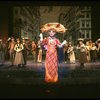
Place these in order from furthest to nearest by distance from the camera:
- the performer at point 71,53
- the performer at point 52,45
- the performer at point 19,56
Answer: the performer at point 71,53 < the performer at point 19,56 < the performer at point 52,45

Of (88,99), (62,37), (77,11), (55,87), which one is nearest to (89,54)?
(62,37)

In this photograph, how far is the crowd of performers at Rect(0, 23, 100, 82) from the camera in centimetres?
1017

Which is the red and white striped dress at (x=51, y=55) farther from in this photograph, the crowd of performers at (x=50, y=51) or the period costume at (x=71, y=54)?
the period costume at (x=71, y=54)

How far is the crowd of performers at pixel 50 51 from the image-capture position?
10172mm

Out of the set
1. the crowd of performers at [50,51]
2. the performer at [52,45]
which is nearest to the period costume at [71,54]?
the crowd of performers at [50,51]

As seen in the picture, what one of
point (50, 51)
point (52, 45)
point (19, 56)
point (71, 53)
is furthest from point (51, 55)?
point (71, 53)

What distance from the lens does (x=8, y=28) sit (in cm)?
2316

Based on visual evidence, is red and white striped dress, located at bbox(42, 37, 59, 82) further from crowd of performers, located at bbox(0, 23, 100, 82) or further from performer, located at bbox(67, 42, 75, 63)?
performer, located at bbox(67, 42, 75, 63)

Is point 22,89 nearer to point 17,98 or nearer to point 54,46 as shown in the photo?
point 17,98

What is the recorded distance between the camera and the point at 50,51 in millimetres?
10188

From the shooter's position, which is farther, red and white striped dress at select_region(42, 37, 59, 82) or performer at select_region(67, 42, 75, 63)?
performer at select_region(67, 42, 75, 63)

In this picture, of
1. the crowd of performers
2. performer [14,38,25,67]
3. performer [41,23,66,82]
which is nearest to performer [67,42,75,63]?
the crowd of performers

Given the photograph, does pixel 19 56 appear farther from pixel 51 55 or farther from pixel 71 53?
pixel 51 55

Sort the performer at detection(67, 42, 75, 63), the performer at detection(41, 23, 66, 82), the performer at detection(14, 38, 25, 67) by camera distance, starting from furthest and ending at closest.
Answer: the performer at detection(67, 42, 75, 63), the performer at detection(14, 38, 25, 67), the performer at detection(41, 23, 66, 82)
